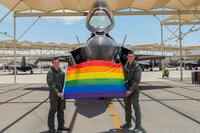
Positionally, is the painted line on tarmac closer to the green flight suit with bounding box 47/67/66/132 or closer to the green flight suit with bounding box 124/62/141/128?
the green flight suit with bounding box 124/62/141/128

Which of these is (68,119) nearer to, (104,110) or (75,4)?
(104,110)

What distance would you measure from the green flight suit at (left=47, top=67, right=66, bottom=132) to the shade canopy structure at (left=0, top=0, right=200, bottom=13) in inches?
741

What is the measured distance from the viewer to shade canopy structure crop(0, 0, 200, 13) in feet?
85.1

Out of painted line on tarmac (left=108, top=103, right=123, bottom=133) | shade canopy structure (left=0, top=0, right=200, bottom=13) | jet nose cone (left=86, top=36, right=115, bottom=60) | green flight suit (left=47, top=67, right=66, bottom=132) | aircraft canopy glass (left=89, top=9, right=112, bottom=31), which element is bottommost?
painted line on tarmac (left=108, top=103, right=123, bottom=133)

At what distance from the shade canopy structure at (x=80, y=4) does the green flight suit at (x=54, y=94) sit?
18830 mm

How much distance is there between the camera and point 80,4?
26.9m

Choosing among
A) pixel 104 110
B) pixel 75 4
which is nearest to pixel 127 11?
pixel 75 4

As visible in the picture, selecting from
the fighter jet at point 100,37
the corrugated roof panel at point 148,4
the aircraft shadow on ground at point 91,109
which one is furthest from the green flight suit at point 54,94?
the corrugated roof panel at point 148,4

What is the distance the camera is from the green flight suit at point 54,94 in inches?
298

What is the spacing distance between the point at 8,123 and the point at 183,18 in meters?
33.0

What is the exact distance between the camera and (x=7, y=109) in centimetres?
1198

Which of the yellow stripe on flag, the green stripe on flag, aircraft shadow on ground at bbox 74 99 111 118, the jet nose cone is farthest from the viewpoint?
the jet nose cone

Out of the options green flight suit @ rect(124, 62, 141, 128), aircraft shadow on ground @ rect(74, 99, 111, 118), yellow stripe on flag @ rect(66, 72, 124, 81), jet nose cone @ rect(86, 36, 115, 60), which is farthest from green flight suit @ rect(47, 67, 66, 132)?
A: jet nose cone @ rect(86, 36, 115, 60)

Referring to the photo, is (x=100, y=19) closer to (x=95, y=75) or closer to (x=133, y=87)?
(x=95, y=75)
